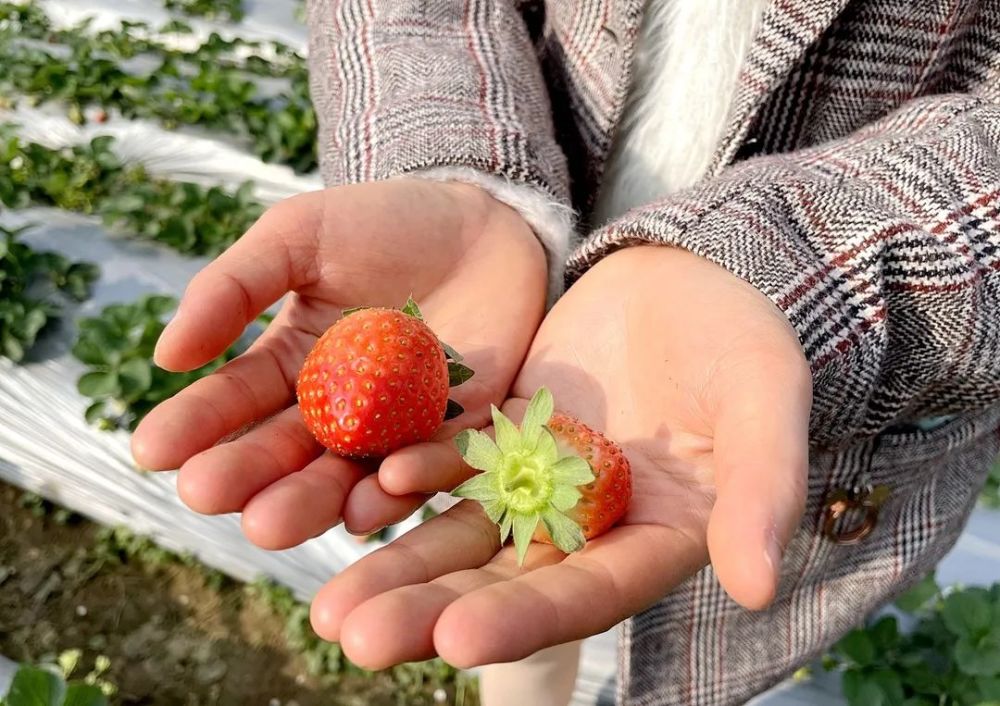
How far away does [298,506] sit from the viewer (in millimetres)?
838

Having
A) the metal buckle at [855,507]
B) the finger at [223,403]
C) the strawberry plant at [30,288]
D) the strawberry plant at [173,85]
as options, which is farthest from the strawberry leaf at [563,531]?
the strawberry plant at [173,85]

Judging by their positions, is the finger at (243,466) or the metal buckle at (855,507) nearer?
the finger at (243,466)

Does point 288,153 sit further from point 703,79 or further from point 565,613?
point 565,613

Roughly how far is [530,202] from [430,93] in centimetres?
22

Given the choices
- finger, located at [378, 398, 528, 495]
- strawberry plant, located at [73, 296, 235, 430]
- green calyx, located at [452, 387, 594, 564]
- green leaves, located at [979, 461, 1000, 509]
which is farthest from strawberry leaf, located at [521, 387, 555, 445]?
green leaves, located at [979, 461, 1000, 509]

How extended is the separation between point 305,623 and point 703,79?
1.39 metres

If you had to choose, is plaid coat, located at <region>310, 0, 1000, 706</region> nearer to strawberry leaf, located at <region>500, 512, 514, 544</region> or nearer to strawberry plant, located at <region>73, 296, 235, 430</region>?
strawberry leaf, located at <region>500, 512, 514, 544</region>

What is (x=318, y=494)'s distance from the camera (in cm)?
87

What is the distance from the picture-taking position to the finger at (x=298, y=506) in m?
0.82

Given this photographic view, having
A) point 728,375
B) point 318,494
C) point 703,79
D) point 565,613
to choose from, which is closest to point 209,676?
point 318,494

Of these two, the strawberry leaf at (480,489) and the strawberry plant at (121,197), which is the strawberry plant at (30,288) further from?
the strawberry leaf at (480,489)

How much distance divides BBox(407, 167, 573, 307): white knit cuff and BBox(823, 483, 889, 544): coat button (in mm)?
519

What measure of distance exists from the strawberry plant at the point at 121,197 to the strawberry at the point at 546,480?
5.15 feet

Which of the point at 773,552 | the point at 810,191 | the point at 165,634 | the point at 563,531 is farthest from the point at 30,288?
the point at 773,552
